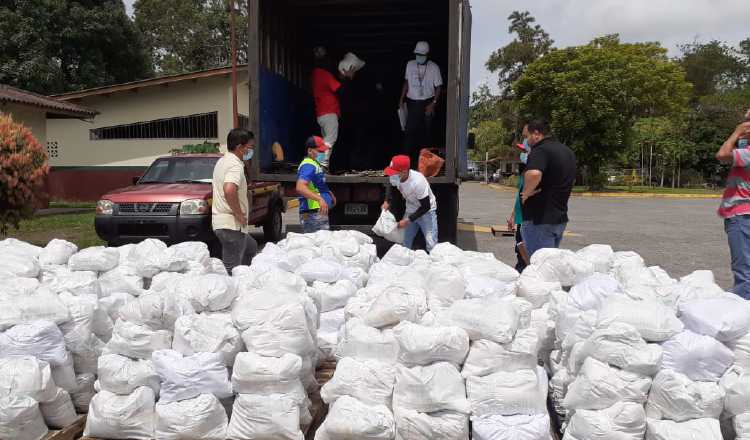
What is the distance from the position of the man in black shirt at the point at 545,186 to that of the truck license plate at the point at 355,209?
8.46ft

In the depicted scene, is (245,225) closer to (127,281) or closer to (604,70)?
(127,281)

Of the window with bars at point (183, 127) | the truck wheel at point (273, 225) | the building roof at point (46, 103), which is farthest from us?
the window with bars at point (183, 127)

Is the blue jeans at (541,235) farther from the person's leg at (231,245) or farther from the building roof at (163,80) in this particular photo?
the building roof at (163,80)

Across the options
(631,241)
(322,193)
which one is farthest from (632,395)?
(631,241)

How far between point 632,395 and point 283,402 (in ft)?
4.91

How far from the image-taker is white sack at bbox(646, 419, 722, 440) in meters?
2.31

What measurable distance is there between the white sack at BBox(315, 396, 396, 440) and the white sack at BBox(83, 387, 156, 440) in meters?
0.84

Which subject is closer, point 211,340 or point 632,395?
point 632,395

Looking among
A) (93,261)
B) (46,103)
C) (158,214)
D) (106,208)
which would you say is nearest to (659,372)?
(93,261)

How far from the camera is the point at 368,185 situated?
7195 mm

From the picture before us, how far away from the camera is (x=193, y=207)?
26.0 ft

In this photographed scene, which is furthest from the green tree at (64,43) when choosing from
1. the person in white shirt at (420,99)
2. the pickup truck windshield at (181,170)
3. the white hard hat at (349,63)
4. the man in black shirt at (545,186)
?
the man in black shirt at (545,186)

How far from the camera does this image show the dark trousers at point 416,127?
332 inches

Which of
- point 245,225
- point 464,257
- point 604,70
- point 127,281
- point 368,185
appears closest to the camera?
point 127,281
